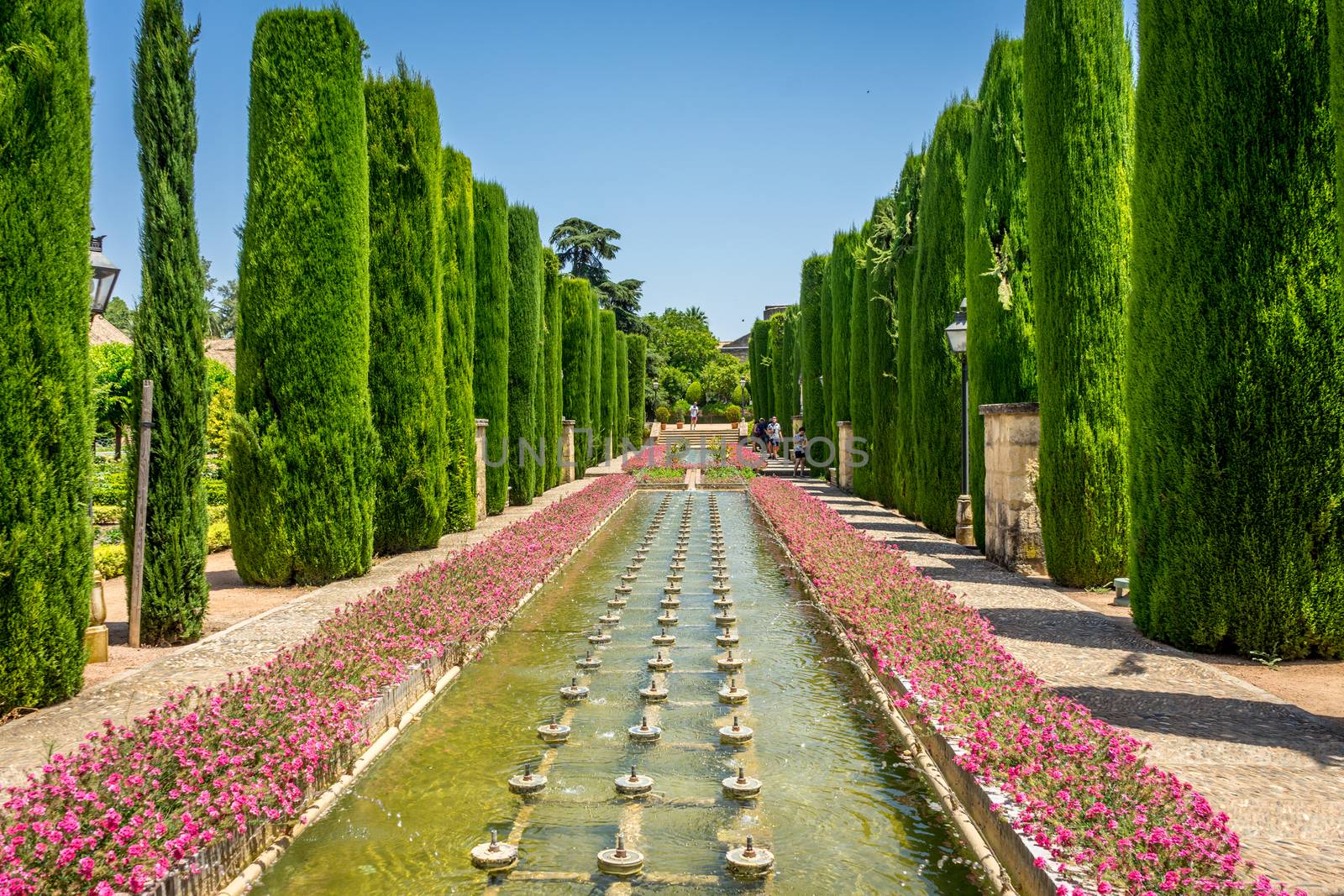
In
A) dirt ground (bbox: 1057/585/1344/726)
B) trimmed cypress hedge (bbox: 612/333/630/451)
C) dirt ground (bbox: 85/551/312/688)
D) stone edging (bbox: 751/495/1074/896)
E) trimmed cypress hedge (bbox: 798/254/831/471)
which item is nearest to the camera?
stone edging (bbox: 751/495/1074/896)

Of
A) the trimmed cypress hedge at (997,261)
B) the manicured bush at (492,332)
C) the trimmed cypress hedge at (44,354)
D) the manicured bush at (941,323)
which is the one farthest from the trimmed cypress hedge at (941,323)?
the trimmed cypress hedge at (44,354)

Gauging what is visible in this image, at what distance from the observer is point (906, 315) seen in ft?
54.3

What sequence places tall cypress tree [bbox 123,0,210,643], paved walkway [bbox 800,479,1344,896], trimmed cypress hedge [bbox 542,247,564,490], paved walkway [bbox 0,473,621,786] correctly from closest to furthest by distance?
paved walkway [bbox 800,479,1344,896], paved walkway [bbox 0,473,621,786], tall cypress tree [bbox 123,0,210,643], trimmed cypress hedge [bbox 542,247,564,490]

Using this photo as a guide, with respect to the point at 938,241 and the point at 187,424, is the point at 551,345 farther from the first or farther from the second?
the point at 187,424

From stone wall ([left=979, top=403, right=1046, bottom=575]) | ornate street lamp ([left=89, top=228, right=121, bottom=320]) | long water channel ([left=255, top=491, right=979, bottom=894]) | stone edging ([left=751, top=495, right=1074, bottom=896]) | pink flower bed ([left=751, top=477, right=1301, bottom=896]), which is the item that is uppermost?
ornate street lamp ([left=89, top=228, right=121, bottom=320])

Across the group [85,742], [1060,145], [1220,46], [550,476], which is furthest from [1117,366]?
[550,476]

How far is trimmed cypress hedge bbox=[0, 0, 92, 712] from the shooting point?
18.2ft

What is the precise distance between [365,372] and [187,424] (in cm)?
314

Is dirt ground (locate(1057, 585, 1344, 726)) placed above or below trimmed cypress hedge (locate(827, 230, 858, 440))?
below

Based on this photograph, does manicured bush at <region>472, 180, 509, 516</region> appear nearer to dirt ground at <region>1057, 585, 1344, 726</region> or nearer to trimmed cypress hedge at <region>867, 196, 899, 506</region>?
trimmed cypress hedge at <region>867, 196, 899, 506</region>

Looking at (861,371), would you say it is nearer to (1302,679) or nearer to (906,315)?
(906,315)

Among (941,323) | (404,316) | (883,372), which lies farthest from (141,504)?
(883,372)

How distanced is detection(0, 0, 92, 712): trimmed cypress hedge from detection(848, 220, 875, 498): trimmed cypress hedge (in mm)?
15769

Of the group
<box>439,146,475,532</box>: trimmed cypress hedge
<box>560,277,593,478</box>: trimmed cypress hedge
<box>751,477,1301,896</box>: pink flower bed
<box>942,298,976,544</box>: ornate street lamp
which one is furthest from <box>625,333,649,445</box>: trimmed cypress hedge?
<box>751,477,1301,896</box>: pink flower bed
